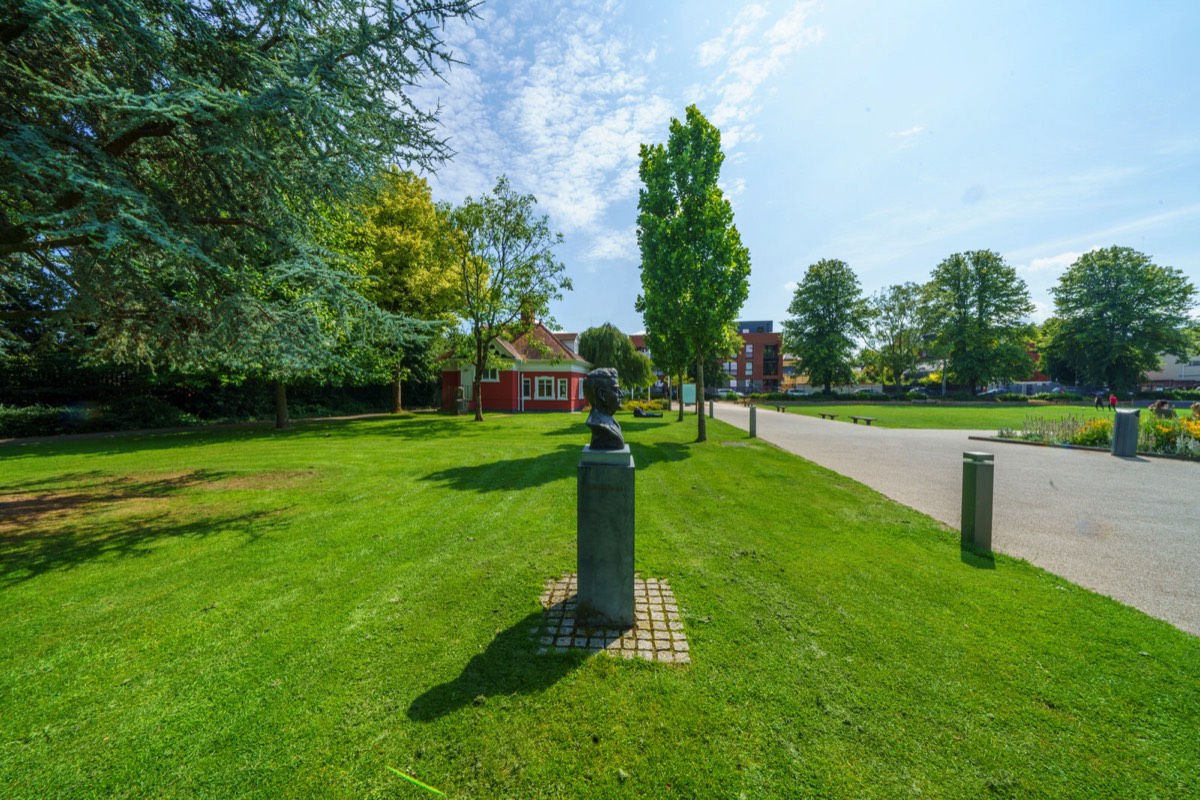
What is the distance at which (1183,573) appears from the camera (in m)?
4.73

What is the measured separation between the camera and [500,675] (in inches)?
121

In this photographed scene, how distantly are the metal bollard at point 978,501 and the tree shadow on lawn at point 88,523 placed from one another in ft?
31.4

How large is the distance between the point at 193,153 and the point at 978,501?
38.6 ft

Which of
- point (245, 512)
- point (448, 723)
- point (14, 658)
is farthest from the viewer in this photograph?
point (245, 512)

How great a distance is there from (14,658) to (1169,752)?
7.73 metres

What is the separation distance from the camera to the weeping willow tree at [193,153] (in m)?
4.54

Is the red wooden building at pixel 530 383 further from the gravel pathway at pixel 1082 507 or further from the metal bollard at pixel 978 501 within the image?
the metal bollard at pixel 978 501

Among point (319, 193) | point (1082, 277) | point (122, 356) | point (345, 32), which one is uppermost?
point (1082, 277)

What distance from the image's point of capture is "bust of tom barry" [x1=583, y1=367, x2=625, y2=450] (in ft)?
13.2

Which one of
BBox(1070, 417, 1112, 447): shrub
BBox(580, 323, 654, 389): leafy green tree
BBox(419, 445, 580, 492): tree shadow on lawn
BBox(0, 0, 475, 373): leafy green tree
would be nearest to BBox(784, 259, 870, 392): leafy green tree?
BBox(580, 323, 654, 389): leafy green tree

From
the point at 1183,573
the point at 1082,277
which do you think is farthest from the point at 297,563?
the point at 1082,277

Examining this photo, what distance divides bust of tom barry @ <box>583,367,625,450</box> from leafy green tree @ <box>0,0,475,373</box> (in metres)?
4.68

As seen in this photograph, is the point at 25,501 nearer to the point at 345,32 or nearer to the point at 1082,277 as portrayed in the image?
the point at 345,32

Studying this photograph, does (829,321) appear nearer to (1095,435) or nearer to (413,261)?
(1095,435)
